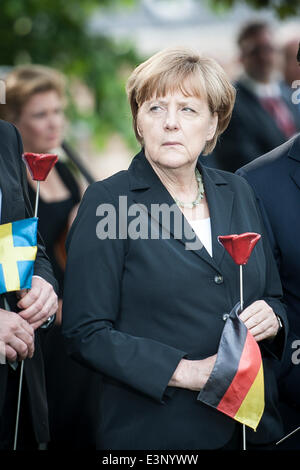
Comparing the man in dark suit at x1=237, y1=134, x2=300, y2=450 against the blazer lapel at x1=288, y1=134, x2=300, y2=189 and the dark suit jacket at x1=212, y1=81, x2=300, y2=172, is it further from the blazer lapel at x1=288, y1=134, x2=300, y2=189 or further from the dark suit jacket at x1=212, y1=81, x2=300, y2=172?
the dark suit jacket at x1=212, y1=81, x2=300, y2=172

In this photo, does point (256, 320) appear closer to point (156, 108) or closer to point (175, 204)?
point (175, 204)

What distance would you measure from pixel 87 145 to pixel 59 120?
5.27 meters

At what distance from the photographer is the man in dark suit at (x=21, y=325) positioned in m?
2.95

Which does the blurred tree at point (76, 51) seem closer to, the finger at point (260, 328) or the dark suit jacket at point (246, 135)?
the dark suit jacket at point (246, 135)

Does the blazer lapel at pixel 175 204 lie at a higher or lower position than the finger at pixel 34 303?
higher

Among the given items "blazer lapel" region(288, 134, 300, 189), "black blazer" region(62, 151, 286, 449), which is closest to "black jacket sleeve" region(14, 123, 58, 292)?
"black blazer" region(62, 151, 286, 449)

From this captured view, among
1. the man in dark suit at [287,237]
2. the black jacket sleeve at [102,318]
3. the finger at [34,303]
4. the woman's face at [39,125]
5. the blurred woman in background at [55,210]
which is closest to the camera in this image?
the black jacket sleeve at [102,318]

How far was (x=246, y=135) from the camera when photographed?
6.61m

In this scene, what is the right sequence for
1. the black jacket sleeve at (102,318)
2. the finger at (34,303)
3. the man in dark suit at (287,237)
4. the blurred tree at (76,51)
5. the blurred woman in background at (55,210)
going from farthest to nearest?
the blurred tree at (76,51)
the blurred woman in background at (55,210)
the man in dark suit at (287,237)
the finger at (34,303)
the black jacket sleeve at (102,318)

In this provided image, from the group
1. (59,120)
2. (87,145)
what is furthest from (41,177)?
(87,145)

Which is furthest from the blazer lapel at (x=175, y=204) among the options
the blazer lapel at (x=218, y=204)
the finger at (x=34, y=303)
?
the finger at (x=34, y=303)

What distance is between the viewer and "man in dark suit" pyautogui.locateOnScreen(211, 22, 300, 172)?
656 cm

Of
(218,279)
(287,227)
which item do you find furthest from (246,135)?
(218,279)

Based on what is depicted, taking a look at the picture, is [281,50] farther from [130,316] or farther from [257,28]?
[130,316]
